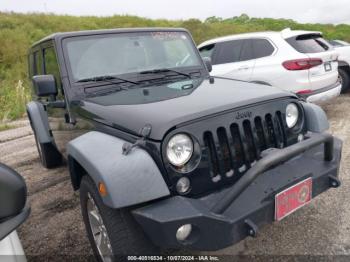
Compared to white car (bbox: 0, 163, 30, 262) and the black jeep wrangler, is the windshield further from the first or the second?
white car (bbox: 0, 163, 30, 262)

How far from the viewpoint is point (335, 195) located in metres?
3.35

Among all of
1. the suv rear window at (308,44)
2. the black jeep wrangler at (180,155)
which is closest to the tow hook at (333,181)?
the black jeep wrangler at (180,155)

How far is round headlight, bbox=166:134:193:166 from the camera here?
2025mm

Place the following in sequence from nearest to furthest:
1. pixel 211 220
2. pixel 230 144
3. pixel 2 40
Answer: pixel 211 220 → pixel 230 144 → pixel 2 40

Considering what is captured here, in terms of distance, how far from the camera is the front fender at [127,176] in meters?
1.87

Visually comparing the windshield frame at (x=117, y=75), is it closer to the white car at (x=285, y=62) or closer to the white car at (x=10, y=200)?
the white car at (x=10, y=200)

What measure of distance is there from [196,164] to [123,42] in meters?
1.75

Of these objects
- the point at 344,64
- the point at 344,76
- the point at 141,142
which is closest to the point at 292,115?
the point at 141,142

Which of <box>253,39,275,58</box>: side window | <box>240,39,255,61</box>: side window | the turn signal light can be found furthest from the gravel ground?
<box>240,39,255,61</box>: side window

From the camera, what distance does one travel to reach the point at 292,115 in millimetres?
2613

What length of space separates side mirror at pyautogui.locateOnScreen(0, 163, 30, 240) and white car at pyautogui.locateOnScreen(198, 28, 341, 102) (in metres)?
4.99

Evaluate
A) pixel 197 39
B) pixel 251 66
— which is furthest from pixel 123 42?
pixel 197 39

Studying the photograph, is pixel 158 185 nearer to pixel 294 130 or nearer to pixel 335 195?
pixel 294 130

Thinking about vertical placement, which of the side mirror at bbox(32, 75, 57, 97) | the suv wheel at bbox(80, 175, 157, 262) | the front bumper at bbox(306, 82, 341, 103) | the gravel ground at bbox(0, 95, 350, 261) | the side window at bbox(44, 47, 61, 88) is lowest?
the gravel ground at bbox(0, 95, 350, 261)
